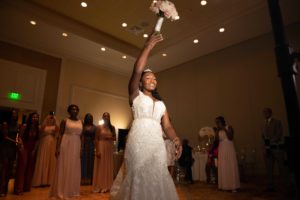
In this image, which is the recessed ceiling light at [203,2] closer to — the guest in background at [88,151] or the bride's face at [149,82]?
the guest in background at [88,151]

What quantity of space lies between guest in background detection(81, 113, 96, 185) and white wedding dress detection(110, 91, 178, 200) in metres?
4.47

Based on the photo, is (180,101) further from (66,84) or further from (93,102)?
(66,84)

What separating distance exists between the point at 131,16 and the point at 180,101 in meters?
4.31

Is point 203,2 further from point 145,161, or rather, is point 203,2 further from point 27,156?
point 27,156

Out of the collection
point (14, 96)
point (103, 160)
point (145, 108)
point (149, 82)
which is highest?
point (14, 96)

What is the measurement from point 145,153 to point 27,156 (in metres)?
4.06

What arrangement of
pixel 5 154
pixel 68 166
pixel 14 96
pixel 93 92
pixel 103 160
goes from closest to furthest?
pixel 68 166, pixel 5 154, pixel 103 160, pixel 14 96, pixel 93 92

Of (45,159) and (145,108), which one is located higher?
(145,108)

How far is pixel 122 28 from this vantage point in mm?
7895

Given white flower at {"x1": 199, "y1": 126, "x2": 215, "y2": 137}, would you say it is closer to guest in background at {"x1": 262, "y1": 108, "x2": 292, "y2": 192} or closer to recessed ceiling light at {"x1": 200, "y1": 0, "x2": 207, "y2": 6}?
guest in background at {"x1": 262, "y1": 108, "x2": 292, "y2": 192}

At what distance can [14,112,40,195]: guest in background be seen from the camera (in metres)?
4.76

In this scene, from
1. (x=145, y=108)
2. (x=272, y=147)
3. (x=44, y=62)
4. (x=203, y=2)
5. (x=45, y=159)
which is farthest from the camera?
(x=44, y=62)

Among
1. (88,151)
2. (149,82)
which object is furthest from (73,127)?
(149,82)

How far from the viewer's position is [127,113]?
11.0 metres
